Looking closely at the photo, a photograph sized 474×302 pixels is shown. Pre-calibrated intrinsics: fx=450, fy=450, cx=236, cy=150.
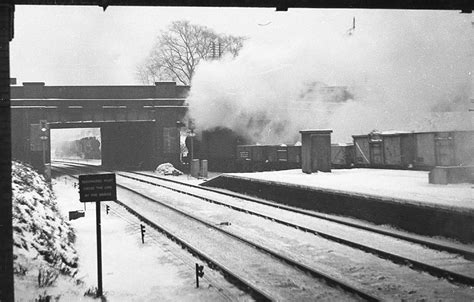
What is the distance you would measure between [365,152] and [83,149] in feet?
172

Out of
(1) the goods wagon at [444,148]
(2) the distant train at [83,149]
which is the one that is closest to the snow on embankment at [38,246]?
(1) the goods wagon at [444,148]

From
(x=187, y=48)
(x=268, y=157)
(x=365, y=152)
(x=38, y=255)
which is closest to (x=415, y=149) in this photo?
(x=365, y=152)

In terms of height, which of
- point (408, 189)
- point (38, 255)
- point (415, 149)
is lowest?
point (38, 255)

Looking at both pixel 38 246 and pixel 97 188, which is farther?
pixel 38 246

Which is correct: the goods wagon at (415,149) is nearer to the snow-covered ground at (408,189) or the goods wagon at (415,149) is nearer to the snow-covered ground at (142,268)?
the snow-covered ground at (408,189)

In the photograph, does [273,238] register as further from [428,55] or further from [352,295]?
[428,55]

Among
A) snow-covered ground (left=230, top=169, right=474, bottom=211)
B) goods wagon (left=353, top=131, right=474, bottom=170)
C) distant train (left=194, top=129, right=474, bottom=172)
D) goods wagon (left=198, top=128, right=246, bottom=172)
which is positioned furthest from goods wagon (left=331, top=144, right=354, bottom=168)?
goods wagon (left=198, top=128, right=246, bottom=172)

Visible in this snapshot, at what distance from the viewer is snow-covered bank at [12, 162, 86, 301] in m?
6.19

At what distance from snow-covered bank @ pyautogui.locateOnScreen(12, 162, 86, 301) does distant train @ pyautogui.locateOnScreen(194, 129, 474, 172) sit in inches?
559

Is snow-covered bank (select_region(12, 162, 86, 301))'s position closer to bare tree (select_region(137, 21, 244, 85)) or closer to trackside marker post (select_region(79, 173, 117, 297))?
trackside marker post (select_region(79, 173, 117, 297))

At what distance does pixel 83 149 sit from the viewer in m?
65.8

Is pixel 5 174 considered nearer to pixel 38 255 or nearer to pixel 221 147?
pixel 38 255

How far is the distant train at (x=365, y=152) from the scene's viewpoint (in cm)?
1730

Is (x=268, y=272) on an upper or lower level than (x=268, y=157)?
lower
